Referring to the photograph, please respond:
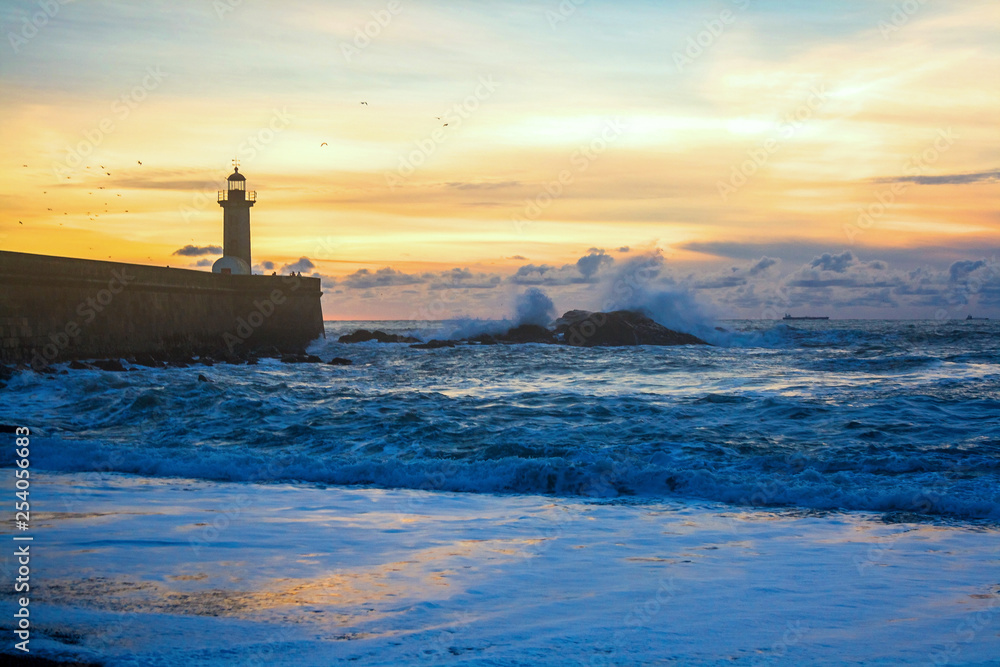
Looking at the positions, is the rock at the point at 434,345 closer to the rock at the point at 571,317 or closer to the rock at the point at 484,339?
the rock at the point at 484,339

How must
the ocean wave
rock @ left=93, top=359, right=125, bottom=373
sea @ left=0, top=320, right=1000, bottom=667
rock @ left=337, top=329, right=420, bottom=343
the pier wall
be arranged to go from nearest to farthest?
sea @ left=0, top=320, right=1000, bottom=667 < the ocean wave < the pier wall < rock @ left=93, top=359, right=125, bottom=373 < rock @ left=337, top=329, right=420, bottom=343

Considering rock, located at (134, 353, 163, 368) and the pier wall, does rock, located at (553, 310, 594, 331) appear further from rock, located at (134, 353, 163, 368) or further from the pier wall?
rock, located at (134, 353, 163, 368)

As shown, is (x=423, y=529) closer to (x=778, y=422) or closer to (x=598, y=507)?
(x=598, y=507)

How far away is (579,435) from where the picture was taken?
789cm

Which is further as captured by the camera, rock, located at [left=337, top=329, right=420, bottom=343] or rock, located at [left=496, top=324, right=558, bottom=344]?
rock, located at [left=337, top=329, right=420, bottom=343]

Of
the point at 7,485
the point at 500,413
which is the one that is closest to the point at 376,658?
the point at 7,485

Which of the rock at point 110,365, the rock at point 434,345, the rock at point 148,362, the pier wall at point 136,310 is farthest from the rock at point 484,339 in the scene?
the rock at point 110,365

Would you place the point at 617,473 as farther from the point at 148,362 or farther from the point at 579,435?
the point at 148,362

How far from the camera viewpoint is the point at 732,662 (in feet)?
8.19

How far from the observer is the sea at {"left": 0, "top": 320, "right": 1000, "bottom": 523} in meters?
5.99

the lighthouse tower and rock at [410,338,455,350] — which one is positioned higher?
the lighthouse tower

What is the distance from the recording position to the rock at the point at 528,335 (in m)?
31.7

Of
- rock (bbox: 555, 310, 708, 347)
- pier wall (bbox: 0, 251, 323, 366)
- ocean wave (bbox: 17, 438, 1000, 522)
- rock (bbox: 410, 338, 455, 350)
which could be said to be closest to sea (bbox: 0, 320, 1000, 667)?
ocean wave (bbox: 17, 438, 1000, 522)

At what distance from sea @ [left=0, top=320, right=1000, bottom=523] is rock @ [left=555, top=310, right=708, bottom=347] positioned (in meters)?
15.1
